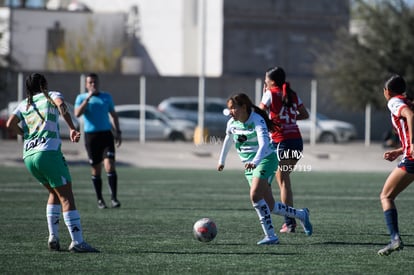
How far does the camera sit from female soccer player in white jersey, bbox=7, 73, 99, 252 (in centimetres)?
1019

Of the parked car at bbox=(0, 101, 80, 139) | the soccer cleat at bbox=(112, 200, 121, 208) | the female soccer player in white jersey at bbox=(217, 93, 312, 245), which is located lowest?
the parked car at bbox=(0, 101, 80, 139)

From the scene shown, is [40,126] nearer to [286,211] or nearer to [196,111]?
[286,211]

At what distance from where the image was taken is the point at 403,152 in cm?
1028

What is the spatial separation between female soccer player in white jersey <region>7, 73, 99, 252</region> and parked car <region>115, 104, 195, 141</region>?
2642cm

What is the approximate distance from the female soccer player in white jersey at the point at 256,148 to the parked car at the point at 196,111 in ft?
83.6

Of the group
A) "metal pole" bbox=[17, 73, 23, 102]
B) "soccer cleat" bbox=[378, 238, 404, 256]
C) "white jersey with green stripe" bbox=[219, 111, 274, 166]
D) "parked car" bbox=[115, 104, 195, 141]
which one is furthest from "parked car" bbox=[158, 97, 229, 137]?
"soccer cleat" bbox=[378, 238, 404, 256]

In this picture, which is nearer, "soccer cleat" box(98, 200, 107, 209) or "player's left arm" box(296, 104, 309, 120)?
"player's left arm" box(296, 104, 309, 120)

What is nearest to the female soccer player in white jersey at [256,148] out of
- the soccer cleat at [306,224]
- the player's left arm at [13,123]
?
the soccer cleat at [306,224]

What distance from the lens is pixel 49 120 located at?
33.8 ft

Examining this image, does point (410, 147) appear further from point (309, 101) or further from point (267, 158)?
point (309, 101)

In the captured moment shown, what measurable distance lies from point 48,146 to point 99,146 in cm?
615

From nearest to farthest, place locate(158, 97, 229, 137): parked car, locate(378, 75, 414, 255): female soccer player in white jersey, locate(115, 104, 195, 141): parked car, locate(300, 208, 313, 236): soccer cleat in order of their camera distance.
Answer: locate(378, 75, 414, 255): female soccer player in white jersey < locate(300, 208, 313, 236): soccer cleat < locate(115, 104, 195, 141): parked car < locate(158, 97, 229, 137): parked car

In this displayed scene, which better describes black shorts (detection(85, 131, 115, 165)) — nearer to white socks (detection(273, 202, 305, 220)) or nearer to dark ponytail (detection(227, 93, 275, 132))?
white socks (detection(273, 202, 305, 220))

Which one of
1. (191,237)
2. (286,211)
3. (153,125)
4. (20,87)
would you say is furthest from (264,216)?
(153,125)
